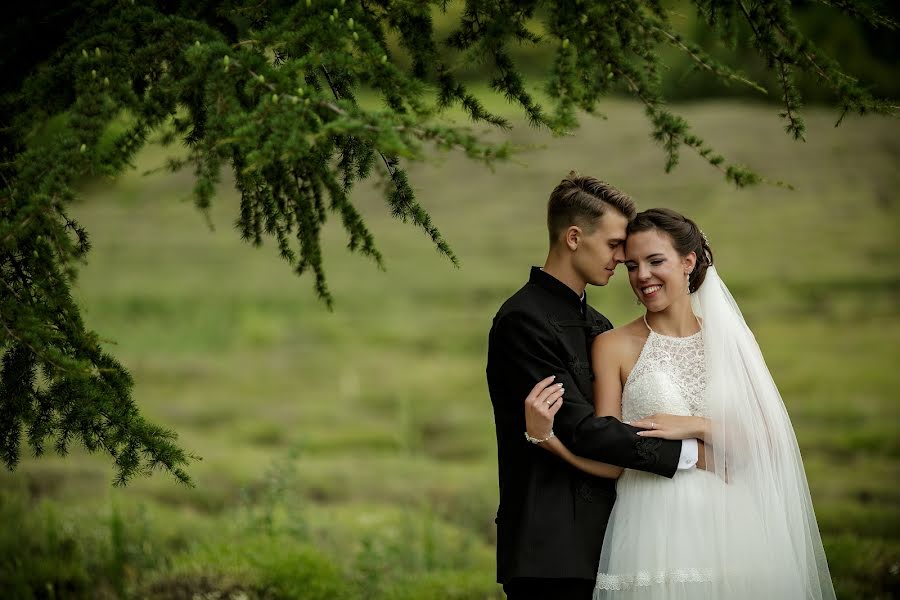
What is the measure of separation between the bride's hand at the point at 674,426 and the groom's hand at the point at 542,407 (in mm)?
370

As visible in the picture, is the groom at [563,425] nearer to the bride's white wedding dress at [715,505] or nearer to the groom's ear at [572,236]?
the groom's ear at [572,236]

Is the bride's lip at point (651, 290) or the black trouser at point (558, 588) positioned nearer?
the black trouser at point (558, 588)

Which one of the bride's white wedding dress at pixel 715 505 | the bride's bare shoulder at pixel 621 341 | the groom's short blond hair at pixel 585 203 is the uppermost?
the groom's short blond hair at pixel 585 203

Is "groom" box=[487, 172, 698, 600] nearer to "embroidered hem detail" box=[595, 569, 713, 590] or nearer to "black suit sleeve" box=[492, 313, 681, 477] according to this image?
"black suit sleeve" box=[492, 313, 681, 477]

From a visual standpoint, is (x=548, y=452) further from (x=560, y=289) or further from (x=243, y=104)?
(x=243, y=104)

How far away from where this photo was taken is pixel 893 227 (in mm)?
20797

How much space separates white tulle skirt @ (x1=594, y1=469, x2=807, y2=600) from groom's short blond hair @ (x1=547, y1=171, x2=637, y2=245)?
1.17 metres

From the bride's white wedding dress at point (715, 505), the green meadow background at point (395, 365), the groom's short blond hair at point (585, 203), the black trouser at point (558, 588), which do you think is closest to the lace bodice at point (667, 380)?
the bride's white wedding dress at point (715, 505)

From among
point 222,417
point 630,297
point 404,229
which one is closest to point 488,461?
point 222,417

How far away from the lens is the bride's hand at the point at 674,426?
388 centimetres

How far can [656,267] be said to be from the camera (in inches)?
159

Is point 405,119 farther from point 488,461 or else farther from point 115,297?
point 115,297

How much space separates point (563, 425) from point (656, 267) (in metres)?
0.80

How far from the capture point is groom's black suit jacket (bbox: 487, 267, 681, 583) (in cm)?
382
